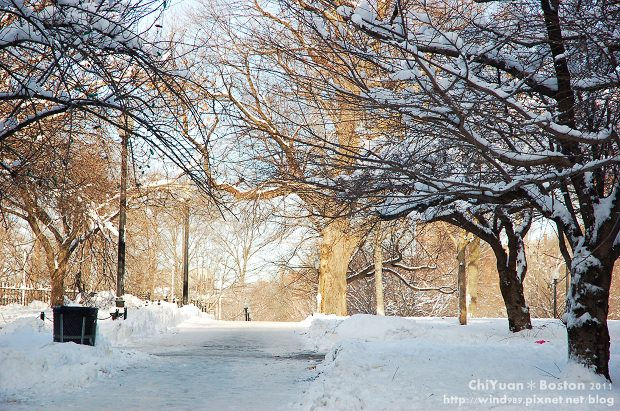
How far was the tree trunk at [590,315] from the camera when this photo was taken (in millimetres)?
8133

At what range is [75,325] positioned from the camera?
13336mm

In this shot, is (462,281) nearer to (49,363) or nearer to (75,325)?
(75,325)

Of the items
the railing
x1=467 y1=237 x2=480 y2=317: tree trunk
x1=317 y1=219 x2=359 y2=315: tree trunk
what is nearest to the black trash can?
x1=317 y1=219 x2=359 y2=315: tree trunk

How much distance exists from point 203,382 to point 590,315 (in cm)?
573

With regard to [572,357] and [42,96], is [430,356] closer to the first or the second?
[572,357]

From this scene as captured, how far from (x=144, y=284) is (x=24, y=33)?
3916 cm

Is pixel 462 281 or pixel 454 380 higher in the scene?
pixel 462 281

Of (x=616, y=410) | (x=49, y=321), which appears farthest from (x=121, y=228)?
(x=616, y=410)

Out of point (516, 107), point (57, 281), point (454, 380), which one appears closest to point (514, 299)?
point (454, 380)

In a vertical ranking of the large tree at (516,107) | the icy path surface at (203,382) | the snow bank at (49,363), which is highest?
the large tree at (516,107)

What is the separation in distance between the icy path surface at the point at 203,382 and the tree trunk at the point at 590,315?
12.0ft

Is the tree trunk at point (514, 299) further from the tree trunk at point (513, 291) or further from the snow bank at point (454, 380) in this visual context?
the snow bank at point (454, 380)

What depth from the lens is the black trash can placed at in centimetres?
1327

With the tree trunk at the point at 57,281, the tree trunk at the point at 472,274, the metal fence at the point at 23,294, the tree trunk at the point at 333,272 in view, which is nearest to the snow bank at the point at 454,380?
the tree trunk at the point at 333,272
